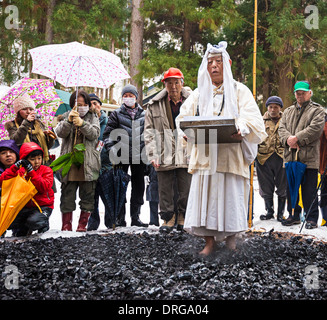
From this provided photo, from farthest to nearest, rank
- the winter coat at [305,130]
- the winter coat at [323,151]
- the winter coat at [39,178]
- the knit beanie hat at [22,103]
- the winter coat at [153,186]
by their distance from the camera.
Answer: the winter coat at [323,151], the winter coat at [153,186], the winter coat at [305,130], the knit beanie hat at [22,103], the winter coat at [39,178]

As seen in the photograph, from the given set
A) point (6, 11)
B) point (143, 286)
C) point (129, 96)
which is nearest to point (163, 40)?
point (6, 11)

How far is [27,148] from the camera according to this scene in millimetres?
5508

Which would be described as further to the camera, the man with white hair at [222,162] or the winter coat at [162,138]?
the winter coat at [162,138]

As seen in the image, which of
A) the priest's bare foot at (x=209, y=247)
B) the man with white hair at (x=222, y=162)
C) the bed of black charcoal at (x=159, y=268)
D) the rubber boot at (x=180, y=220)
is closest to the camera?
the bed of black charcoal at (x=159, y=268)

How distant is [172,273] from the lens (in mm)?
3889

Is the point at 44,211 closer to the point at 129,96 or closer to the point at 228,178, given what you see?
the point at 129,96

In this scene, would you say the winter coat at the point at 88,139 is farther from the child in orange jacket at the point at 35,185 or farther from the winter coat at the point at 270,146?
the winter coat at the point at 270,146

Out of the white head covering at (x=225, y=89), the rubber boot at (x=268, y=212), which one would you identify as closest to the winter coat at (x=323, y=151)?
the rubber boot at (x=268, y=212)

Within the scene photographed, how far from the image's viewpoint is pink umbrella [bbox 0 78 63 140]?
6223 millimetres

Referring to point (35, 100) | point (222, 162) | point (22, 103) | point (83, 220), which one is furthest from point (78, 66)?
point (222, 162)

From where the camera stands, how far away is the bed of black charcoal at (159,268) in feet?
11.1

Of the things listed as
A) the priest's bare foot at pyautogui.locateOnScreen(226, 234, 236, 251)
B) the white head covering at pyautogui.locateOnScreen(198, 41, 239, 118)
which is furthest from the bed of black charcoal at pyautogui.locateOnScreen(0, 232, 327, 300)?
the white head covering at pyautogui.locateOnScreen(198, 41, 239, 118)

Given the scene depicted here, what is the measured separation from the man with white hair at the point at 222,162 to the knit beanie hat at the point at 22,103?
2.62m
